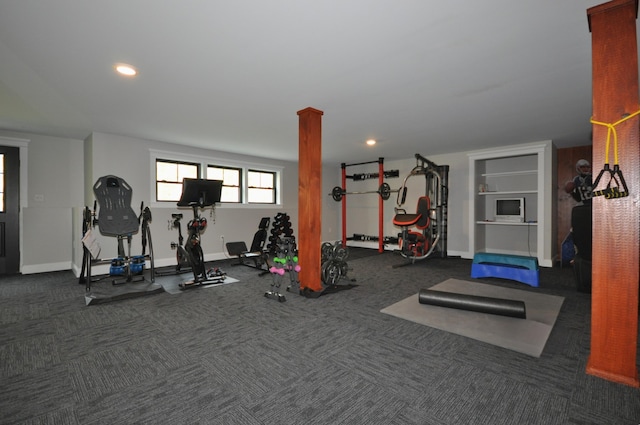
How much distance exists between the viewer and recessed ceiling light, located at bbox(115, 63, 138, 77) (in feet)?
9.12

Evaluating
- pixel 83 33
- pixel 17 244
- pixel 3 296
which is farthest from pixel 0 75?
pixel 17 244

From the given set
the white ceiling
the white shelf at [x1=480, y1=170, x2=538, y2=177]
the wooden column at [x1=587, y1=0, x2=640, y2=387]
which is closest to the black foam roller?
the wooden column at [x1=587, y1=0, x2=640, y2=387]

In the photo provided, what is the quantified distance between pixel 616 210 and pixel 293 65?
272 cm

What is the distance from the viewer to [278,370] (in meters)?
2.05

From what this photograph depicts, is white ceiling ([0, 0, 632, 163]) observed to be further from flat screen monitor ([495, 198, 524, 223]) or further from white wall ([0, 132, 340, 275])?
flat screen monitor ([495, 198, 524, 223])

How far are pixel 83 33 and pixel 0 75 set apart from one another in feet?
5.20

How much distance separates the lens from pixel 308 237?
386 centimetres

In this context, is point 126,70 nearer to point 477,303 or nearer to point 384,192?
point 477,303

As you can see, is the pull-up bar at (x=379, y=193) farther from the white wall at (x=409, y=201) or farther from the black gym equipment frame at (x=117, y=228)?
the black gym equipment frame at (x=117, y=228)

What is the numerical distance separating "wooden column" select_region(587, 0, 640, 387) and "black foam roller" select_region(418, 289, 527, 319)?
102 centimetres

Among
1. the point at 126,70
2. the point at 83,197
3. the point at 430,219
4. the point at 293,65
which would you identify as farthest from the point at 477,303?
the point at 83,197

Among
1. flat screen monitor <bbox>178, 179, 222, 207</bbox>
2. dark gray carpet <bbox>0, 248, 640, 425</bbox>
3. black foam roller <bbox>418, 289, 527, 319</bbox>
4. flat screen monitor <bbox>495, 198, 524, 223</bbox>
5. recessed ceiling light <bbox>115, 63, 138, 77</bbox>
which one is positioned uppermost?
recessed ceiling light <bbox>115, 63, 138, 77</bbox>

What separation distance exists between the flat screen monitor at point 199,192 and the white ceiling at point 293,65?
97 cm

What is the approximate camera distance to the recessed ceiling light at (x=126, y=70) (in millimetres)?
2781
